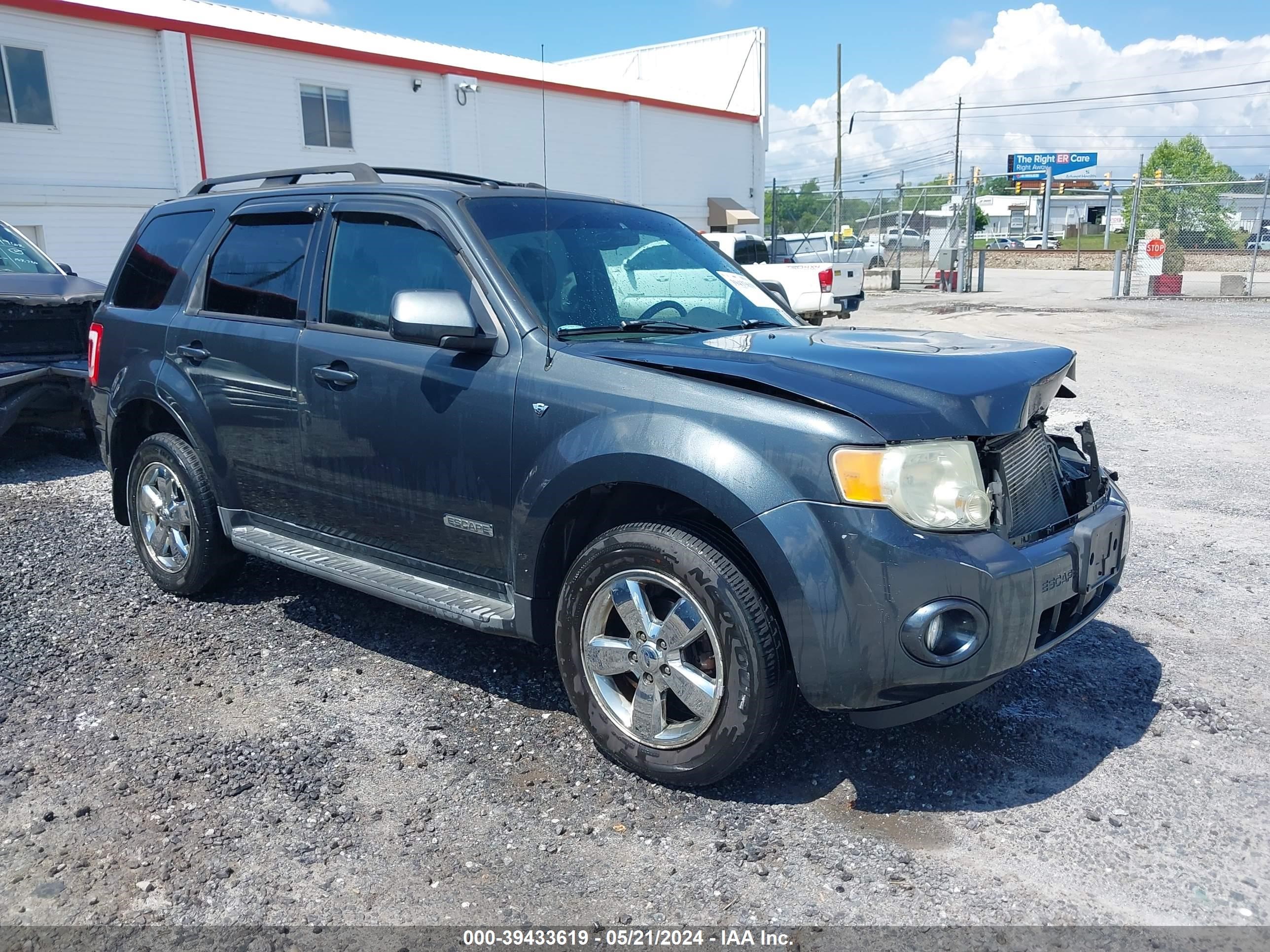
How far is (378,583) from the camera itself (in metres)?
3.92

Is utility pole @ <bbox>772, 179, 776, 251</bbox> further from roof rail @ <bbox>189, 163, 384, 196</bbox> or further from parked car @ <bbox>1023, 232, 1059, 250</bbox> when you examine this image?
parked car @ <bbox>1023, 232, 1059, 250</bbox>

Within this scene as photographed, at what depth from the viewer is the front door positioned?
3602mm

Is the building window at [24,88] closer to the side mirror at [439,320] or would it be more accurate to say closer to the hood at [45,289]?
the hood at [45,289]

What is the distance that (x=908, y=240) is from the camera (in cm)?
4019

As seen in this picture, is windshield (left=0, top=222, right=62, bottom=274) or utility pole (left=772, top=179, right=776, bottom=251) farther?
utility pole (left=772, top=179, right=776, bottom=251)

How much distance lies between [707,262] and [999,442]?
6.32 feet

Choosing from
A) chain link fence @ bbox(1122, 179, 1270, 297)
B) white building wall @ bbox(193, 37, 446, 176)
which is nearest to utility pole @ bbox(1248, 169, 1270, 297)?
chain link fence @ bbox(1122, 179, 1270, 297)

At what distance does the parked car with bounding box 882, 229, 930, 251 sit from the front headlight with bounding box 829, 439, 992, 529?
30.4m

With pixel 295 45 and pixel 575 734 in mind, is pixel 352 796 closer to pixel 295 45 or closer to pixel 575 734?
pixel 575 734

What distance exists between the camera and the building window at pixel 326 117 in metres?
21.1

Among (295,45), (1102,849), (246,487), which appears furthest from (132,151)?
(1102,849)

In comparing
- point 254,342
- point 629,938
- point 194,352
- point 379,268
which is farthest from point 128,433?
point 629,938

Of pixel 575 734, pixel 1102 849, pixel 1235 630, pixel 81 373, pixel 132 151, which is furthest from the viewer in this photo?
pixel 132 151

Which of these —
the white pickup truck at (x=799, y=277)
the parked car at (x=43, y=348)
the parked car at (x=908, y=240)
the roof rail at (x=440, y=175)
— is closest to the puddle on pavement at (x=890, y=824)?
the roof rail at (x=440, y=175)
